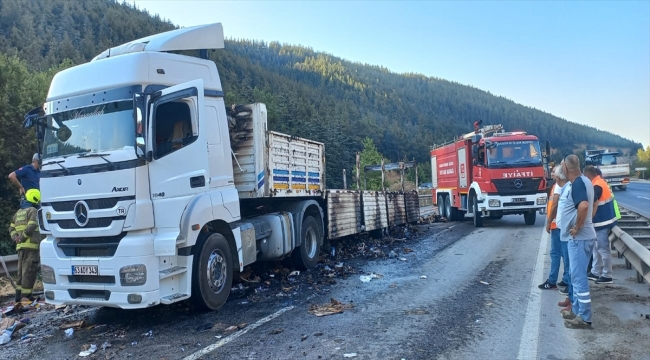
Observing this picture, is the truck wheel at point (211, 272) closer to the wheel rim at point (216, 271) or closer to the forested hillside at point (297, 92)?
the wheel rim at point (216, 271)

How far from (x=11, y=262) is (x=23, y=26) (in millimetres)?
65404

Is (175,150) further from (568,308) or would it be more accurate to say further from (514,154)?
(514,154)

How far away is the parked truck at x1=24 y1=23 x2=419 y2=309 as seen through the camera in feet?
16.9

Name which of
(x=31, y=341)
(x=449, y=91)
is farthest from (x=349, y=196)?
(x=449, y=91)

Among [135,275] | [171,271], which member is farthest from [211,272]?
[135,275]

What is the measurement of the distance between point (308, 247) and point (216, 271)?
3240 mm

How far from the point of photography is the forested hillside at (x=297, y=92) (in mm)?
22312

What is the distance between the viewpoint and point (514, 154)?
14570mm

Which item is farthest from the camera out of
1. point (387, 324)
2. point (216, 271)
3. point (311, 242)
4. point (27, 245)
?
point (311, 242)

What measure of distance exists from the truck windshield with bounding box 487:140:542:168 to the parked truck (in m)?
10.1

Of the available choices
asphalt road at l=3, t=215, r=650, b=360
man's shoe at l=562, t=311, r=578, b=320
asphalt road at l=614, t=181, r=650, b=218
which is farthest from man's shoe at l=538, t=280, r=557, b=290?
asphalt road at l=614, t=181, r=650, b=218

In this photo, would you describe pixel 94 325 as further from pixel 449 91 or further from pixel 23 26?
pixel 449 91

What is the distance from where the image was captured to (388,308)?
580cm

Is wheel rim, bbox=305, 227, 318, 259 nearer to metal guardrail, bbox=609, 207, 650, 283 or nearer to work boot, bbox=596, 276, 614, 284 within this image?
work boot, bbox=596, 276, 614, 284
